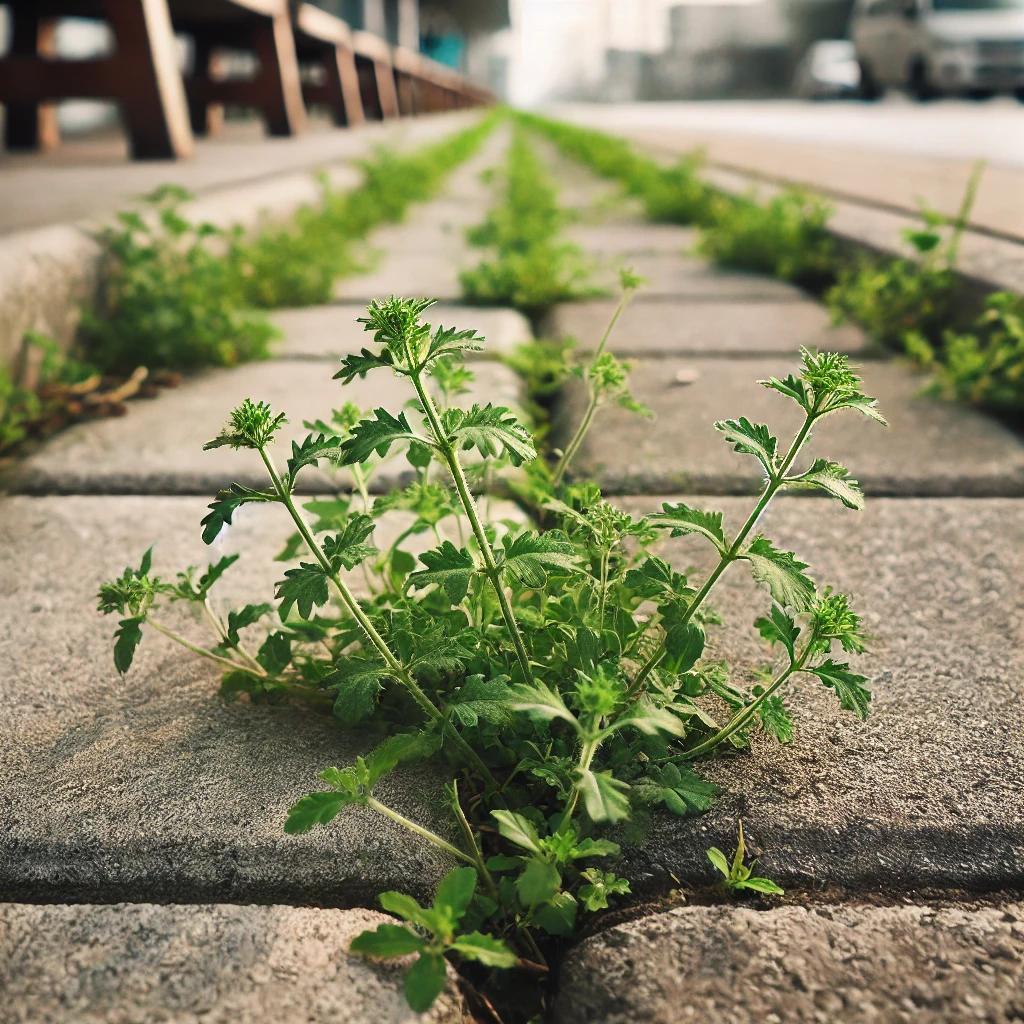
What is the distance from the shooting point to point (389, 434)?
683 mm

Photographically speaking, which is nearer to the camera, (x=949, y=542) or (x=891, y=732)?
(x=891, y=732)

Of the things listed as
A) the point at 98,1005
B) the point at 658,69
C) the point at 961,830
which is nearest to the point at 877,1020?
the point at 961,830

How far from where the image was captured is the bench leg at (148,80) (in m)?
3.47

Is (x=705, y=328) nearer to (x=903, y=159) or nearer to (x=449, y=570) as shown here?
(x=449, y=570)

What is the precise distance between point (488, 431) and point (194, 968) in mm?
406

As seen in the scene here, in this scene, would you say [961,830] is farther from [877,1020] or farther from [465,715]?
[465,715]

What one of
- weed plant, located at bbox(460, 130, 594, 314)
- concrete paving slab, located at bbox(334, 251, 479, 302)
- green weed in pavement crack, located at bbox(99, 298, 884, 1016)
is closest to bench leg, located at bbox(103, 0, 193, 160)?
concrete paving slab, located at bbox(334, 251, 479, 302)

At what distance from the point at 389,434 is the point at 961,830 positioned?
1.74 feet

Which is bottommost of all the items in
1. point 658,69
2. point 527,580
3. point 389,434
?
point 658,69

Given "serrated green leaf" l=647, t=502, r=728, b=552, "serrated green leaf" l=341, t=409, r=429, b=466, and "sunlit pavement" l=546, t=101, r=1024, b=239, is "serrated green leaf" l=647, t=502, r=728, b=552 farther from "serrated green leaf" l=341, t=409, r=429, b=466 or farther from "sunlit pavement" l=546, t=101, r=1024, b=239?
"sunlit pavement" l=546, t=101, r=1024, b=239

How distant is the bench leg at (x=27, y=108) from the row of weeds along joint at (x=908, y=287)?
3.28 meters

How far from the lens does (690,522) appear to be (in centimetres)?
74

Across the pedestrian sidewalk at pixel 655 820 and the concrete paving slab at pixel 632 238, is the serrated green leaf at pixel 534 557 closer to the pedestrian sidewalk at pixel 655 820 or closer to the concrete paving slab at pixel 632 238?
the pedestrian sidewalk at pixel 655 820

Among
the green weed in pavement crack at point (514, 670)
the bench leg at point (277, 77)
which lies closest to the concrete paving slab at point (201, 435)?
the green weed in pavement crack at point (514, 670)
